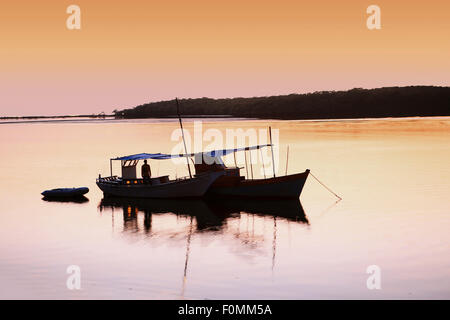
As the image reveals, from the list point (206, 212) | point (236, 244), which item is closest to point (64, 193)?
point (206, 212)

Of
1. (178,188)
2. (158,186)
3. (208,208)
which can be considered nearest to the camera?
(208,208)

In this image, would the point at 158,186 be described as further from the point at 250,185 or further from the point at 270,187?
the point at 270,187

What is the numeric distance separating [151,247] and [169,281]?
5.73 meters

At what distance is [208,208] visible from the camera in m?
37.6

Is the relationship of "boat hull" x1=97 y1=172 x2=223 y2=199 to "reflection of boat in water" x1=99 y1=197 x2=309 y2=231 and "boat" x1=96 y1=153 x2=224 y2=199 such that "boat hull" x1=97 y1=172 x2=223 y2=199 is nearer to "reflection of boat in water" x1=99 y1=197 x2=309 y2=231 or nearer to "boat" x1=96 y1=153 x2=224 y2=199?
"boat" x1=96 y1=153 x2=224 y2=199

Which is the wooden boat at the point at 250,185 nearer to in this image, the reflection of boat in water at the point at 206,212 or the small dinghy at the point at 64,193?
the reflection of boat in water at the point at 206,212

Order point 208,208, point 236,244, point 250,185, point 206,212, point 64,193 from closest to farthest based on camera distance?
point 236,244 < point 206,212 < point 208,208 < point 250,185 < point 64,193

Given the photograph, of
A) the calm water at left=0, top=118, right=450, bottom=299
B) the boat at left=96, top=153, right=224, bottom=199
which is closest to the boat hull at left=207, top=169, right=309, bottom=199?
the calm water at left=0, top=118, right=450, bottom=299

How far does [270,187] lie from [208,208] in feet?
14.0

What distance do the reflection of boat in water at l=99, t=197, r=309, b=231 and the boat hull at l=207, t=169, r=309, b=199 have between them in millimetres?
460

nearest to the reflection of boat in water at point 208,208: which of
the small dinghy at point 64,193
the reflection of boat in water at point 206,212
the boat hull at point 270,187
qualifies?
the reflection of boat in water at point 206,212

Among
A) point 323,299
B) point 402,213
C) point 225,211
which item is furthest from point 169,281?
point 402,213

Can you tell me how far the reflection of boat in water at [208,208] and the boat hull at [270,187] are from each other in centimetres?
46
